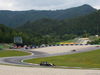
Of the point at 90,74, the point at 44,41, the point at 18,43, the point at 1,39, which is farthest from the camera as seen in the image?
the point at 44,41

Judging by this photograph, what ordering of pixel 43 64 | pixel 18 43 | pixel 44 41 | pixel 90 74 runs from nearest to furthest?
1. pixel 90 74
2. pixel 43 64
3. pixel 18 43
4. pixel 44 41

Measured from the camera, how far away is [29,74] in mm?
24781

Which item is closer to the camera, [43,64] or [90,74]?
[90,74]

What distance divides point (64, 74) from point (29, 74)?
192 inches

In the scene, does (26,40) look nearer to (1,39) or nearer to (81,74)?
(1,39)

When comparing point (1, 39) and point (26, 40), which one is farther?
point (26, 40)

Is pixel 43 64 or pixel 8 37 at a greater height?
pixel 8 37

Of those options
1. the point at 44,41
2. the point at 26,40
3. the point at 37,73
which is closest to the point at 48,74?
the point at 37,73

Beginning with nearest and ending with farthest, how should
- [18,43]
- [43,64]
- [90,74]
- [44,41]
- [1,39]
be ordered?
1. [90,74]
2. [43,64]
3. [18,43]
4. [1,39]
5. [44,41]

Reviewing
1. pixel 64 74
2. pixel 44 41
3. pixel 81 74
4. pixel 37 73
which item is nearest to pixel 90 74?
pixel 81 74

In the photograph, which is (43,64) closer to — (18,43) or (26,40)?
(18,43)

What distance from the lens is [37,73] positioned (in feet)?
83.0

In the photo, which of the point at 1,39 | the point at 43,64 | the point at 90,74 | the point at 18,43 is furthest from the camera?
the point at 1,39

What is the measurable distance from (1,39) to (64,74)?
139m
